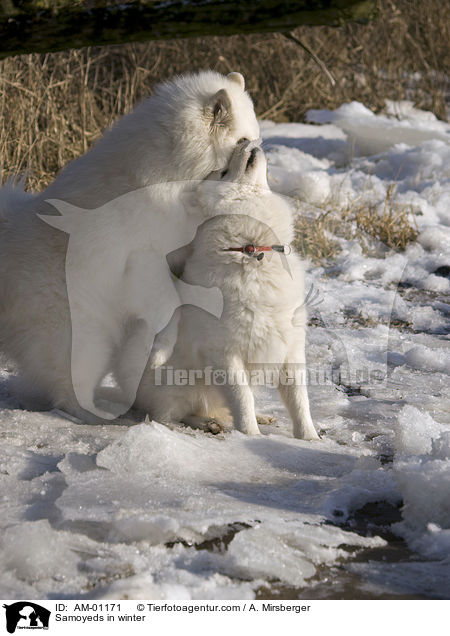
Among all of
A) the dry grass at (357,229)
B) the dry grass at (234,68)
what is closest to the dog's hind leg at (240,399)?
the dry grass at (357,229)

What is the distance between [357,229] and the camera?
6.38 metres

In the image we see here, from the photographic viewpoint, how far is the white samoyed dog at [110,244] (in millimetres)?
3373

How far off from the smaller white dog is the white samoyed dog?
95 millimetres

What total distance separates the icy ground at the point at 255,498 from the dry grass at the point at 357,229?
151 centimetres

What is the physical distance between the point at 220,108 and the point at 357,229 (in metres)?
3.23

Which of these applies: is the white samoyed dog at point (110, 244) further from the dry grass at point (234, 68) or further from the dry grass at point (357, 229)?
the dry grass at point (234, 68)

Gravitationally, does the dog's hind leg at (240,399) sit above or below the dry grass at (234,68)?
below

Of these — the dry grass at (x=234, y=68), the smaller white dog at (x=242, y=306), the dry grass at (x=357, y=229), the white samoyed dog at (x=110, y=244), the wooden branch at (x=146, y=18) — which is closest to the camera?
the wooden branch at (x=146, y=18)
